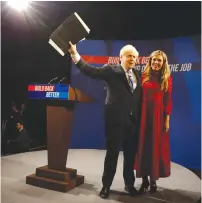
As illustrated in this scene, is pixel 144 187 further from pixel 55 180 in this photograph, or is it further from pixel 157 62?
pixel 157 62

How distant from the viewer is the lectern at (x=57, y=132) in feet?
9.18

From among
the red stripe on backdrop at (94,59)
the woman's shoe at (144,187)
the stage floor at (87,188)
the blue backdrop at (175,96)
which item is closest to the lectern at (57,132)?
the stage floor at (87,188)

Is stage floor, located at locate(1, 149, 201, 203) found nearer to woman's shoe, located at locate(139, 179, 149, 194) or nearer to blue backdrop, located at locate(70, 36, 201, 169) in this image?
woman's shoe, located at locate(139, 179, 149, 194)

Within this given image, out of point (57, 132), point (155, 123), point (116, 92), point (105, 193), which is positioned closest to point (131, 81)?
point (116, 92)

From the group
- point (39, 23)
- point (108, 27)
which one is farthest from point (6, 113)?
point (108, 27)

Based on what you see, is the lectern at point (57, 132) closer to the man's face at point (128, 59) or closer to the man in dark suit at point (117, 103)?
the man in dark suit at point (117, 103)

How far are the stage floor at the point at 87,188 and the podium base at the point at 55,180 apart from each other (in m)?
0.06

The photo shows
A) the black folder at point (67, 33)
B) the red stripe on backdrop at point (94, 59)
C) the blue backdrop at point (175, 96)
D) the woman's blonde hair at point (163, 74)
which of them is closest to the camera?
the black folder at point (67, 33)

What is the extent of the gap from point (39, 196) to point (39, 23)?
12.0 ft

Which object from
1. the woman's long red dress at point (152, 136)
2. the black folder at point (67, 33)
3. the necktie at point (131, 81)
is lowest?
the woman's long red dress at point (152, 136)

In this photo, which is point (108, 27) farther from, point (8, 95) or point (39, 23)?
point (8, 95)

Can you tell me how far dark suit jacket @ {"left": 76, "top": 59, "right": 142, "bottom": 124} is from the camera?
2.56 metres

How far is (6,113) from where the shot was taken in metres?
5.16

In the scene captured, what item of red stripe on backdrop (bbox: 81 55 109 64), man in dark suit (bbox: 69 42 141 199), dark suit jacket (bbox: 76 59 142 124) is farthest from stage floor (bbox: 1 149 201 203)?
red stripe on backdrop (bbox: 81 55 109 64)
